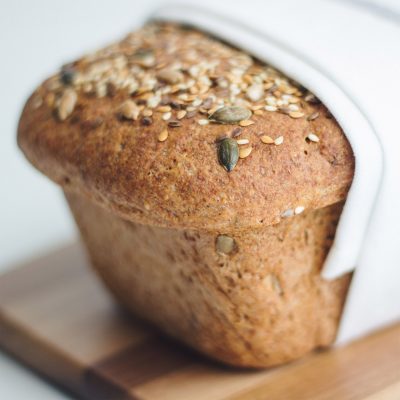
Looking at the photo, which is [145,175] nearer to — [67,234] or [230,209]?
[230,209]

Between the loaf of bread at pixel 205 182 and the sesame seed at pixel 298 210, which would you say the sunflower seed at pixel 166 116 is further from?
the sesame seed at pixel 298 210

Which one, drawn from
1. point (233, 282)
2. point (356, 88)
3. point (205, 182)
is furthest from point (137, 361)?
point (356, 88)

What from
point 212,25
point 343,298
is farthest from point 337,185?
point 212,25

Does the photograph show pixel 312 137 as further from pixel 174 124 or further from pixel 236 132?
pixel 174 124

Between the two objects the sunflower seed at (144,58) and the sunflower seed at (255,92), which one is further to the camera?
the sunflower seed at (144,58)

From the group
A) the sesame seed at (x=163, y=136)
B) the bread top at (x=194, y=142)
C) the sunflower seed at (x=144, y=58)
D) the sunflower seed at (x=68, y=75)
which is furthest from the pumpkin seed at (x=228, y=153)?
the sunflower seed at (x=68, y=75)

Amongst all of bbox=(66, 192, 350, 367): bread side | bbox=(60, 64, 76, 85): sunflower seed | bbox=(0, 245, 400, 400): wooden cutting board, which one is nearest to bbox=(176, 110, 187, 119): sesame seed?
bbox=(66, 192, 350, 367): bread side
